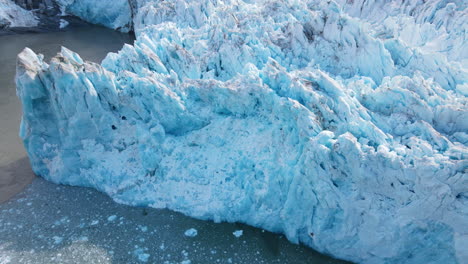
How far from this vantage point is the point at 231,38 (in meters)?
7.49

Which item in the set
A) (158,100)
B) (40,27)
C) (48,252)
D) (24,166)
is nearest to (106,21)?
(40,27)

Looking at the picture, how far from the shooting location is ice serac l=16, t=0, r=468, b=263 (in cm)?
501

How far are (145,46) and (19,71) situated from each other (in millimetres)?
2290

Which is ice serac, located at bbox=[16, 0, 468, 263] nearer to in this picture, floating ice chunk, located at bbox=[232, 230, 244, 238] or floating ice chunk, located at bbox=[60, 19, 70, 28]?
floating ice chunk, located at bbox=[232, 230, 244, 238]

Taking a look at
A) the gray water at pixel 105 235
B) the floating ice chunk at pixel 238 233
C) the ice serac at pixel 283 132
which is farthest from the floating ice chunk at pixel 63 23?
the floating ice chunk at pixel 238 233

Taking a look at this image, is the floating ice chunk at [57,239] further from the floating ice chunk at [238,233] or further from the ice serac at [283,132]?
the floating ice chunk at [238,233]

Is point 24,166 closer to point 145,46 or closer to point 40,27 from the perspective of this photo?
point 145,46

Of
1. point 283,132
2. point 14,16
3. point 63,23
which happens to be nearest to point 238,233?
point 283,132

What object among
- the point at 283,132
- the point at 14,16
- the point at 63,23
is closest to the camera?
the point at 283,132

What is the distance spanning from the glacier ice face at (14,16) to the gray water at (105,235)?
12284 millimetres

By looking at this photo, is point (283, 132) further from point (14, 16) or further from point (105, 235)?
point (14, 16)

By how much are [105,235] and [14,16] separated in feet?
50.3

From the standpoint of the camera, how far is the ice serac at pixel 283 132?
5.01 meters

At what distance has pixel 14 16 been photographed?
56.1ft
